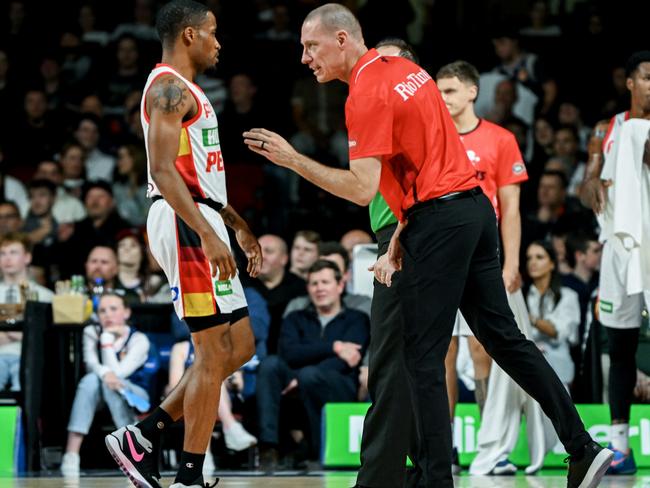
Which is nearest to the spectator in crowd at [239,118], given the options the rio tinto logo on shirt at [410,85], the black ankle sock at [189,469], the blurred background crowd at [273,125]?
the blurred background crowd at [273,125]

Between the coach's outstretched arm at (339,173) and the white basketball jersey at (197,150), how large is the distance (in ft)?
2.79

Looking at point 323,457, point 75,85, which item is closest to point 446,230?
point 323,457

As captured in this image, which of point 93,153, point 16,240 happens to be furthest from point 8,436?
point 93,153

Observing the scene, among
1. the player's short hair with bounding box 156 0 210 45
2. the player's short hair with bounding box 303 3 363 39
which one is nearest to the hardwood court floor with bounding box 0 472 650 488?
the player's short hair with bounding box 156 0 210 45

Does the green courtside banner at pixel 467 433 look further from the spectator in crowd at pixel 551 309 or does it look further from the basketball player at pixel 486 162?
the basketball player at pixel 486 162

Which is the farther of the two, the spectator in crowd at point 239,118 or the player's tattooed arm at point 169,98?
the spectator in crowd at point 239,118

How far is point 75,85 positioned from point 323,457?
711 centimetres

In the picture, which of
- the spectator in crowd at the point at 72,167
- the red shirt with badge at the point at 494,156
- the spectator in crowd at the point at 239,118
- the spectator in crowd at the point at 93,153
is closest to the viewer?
Result: the red shirt with badge at the point at 494,156

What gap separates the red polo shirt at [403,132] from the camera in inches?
193

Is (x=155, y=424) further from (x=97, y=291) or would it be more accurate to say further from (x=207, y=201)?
(x=97, y=291)

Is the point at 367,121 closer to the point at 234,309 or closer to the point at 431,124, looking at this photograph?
the point at 431,124

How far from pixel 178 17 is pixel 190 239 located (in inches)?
42.1

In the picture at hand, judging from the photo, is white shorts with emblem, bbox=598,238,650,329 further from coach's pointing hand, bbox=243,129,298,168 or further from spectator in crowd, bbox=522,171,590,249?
spectator in crowd, bbox=522,171,590,249

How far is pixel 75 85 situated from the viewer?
14.2 metres
